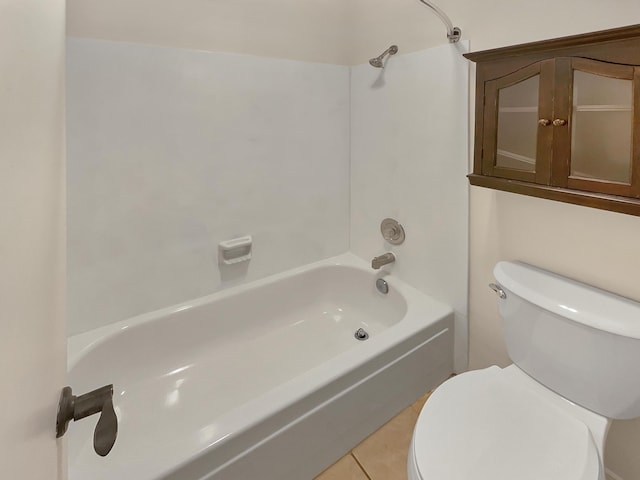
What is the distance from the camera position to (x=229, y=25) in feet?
5.66

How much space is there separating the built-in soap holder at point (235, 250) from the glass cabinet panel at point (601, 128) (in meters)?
1.44

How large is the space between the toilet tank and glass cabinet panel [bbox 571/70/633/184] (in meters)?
0.40

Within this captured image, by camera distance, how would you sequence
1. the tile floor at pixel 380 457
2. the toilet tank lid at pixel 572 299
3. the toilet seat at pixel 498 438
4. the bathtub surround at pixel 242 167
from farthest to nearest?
1. the bathtub surround at pixel 242 167
2. the tile floor at pixel 380 457
3. the toilet tank lid at pixel 572 299
4. the toilet seat at pixel 498 438

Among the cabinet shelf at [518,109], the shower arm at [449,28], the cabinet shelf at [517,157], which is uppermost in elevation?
the shower arm at [449,28]

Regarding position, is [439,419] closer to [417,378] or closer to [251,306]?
[417,378]

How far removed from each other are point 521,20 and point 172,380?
2.07 metres

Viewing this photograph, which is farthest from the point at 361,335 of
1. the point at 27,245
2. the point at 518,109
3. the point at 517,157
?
the point at 27,245

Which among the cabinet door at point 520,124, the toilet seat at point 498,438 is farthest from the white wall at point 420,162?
the toilet seat at point 498,438

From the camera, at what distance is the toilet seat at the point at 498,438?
3.08ft

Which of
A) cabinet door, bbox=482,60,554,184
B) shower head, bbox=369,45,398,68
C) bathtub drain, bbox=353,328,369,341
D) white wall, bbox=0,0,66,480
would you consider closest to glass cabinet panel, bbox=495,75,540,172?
cabinet door, bbox=482,60,554,184

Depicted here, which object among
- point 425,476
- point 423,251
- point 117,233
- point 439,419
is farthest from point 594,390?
point 117,233

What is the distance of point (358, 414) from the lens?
1461 millimetres

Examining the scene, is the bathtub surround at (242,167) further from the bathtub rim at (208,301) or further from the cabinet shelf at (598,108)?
the cabinet shelf at (598,108)

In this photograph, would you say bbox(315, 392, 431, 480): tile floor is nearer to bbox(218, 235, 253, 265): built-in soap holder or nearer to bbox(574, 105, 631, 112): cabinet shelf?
bbox(218, 235, 253, 265): built-in soap holder
